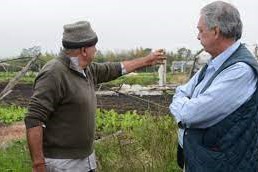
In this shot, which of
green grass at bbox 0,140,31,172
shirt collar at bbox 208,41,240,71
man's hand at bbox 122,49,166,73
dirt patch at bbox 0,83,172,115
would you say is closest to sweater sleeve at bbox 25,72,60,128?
man's hand at bbox 122,49,166,73

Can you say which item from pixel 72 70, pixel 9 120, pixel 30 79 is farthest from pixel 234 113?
pixel 30 79

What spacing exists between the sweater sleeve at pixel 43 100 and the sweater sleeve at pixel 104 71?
0.66 meters

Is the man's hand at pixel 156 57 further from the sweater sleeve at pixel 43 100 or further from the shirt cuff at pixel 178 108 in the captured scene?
the shirt cuff at pixel 178 108

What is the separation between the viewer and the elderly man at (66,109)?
14.0 ft

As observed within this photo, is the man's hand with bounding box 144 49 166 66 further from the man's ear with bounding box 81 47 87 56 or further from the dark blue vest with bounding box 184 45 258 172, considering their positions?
the dark blue vest with bounding box 184 45 258 172

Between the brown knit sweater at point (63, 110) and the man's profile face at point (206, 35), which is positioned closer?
the man's profile face at point (206, 35)

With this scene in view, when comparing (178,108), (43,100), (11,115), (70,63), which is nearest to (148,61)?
(70,63)

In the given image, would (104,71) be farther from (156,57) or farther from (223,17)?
(223,17)

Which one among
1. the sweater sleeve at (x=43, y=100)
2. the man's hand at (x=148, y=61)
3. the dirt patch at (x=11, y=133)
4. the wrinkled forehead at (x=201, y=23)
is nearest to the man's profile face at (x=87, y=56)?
the sweater sleeve at (x=43, y=100)

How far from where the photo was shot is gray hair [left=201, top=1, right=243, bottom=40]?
3.51 m

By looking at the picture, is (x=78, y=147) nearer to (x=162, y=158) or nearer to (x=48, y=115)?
(x=48, y=115)

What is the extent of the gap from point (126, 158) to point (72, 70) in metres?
2.25

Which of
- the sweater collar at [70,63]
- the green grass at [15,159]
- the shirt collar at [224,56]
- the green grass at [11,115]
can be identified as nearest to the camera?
the shirt collar at [224,56]

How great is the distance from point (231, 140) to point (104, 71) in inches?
70.0
